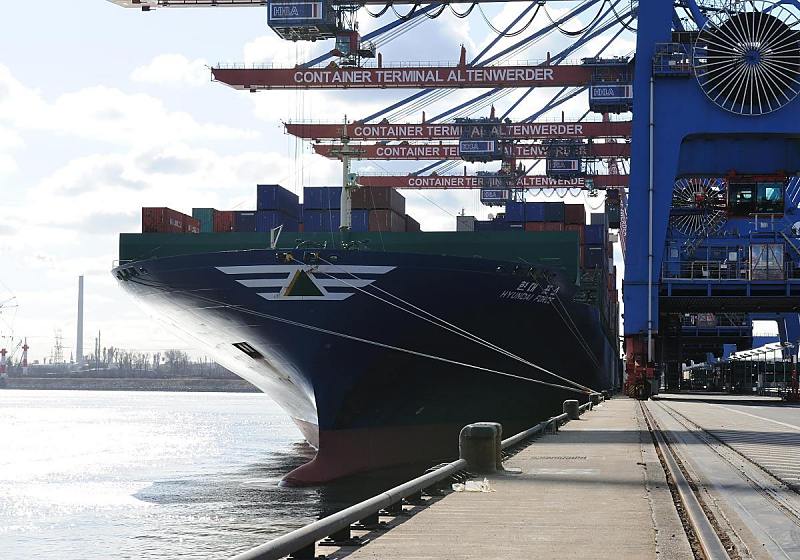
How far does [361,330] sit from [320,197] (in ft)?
42.0

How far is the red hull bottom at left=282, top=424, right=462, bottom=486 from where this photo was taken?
26.5m

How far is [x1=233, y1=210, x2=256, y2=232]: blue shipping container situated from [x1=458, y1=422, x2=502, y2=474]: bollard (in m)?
23.2

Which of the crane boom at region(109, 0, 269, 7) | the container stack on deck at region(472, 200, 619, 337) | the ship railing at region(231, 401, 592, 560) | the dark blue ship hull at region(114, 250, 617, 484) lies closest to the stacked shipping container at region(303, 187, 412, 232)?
the crane boom at region(109, 0, 269, 7)

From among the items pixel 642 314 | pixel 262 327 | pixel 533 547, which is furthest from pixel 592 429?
pixel 642 314

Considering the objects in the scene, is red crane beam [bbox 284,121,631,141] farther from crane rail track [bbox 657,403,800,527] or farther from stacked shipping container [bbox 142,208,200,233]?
crane rail track [bbox 657,403,800,527]

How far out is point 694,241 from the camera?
61.4 metres

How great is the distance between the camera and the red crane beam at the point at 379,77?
143 ft

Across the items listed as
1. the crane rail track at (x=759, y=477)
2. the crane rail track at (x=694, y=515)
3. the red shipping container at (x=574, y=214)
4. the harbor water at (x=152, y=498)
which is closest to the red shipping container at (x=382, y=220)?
the harbor water at (x=152, y=498)

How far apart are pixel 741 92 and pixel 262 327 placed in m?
23.7

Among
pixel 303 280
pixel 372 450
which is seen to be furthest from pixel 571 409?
pixel 303 280

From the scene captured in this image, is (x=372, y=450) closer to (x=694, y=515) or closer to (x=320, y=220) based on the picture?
(x=320, y=220)

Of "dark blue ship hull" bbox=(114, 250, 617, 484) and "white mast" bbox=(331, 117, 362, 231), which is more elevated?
"white mast" bbox=(331, 117, 362, 231)

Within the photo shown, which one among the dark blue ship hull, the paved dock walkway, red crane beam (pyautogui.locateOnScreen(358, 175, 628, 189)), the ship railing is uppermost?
red crane beam (pyautogui.locateOnScreen(358, 175, 628, 189))

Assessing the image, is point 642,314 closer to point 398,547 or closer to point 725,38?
point 725,38
